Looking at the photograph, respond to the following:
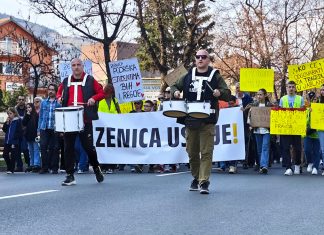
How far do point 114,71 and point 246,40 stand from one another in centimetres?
2274

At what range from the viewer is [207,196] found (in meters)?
9.07

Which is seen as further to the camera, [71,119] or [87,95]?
[87,95]

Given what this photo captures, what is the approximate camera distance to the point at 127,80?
18.9m

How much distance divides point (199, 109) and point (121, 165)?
707 cm

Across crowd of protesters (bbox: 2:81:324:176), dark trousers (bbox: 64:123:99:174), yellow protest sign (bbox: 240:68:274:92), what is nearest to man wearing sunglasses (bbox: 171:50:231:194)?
dark trousers (bbox: 64:123:99:174)

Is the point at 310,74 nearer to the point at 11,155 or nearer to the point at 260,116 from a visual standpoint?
the point at 260,116

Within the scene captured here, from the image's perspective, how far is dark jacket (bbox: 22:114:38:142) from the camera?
54.4 ft

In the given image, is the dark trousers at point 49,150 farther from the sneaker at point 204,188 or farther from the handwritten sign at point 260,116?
the sneaker at point 204,188

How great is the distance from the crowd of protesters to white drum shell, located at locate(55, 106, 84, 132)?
452 centimetres

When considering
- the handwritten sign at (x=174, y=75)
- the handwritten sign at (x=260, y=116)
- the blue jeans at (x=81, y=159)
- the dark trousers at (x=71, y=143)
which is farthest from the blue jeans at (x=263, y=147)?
the dark trousers at (x=71, y=143)

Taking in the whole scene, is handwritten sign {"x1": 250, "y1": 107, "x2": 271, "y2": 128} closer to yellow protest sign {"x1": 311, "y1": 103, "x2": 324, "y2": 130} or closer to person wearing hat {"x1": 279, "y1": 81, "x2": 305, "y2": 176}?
person wearing hat {"x1": 279, "y1": 81, "x2": 305, "y2": 176}

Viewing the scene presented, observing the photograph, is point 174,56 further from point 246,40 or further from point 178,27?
point 246,40

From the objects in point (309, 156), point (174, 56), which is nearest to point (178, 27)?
point (174, 56)

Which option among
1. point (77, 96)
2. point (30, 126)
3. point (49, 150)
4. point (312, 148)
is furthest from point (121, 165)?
point (77, 96)
